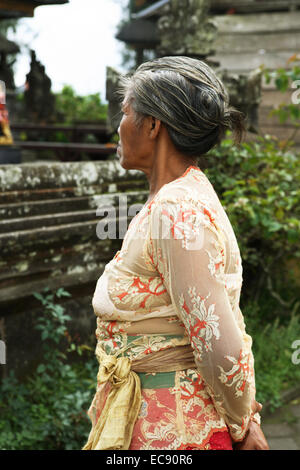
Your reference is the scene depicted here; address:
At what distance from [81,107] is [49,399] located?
1257 centimetres

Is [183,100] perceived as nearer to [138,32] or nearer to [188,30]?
[188,30]

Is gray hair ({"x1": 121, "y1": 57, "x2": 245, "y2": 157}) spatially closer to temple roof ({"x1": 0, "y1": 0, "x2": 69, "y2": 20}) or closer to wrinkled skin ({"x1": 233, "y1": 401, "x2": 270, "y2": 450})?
wrinkled skin ({"x1": 233, "y1": 401, "x2": 270, "y2": 450})

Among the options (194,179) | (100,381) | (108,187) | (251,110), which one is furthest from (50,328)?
(251,110)

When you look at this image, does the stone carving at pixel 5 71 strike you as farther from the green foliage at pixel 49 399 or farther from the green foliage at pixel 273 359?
the green foliage at pixel 49 399

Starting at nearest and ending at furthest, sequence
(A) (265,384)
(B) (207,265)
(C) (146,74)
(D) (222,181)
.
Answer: (B) (207,265), (C) (146,74), (A) (265,384), (D) (222,181)

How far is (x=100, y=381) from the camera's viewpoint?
1.58m

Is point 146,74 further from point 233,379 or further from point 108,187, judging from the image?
point 108,187

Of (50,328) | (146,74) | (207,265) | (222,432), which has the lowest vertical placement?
(50,328)

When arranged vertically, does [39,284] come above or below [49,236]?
below

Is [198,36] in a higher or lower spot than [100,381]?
higher

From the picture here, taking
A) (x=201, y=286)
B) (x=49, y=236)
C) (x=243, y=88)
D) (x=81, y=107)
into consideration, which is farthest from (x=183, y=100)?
(x=81, y=107)

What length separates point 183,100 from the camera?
4.76ft

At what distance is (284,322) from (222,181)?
1408 millimetres

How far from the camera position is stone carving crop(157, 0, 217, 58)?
482 centimetres
